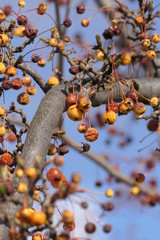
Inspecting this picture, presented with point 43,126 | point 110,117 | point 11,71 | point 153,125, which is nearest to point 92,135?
point 110,117

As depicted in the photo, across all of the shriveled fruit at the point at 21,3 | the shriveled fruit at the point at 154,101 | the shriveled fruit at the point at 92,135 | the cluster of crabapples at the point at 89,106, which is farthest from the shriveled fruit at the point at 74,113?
the shriveled fruit at the point at 21,3

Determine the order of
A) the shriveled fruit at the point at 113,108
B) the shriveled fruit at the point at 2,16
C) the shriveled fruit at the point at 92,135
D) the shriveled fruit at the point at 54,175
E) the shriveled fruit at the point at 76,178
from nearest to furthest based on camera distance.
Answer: the shriveled fruit at the point at 76,178
the shriveled fruit at the point at 54,175
the shriveled fruit at the point at 92,135
the shriveled fruit at the point at 113,108
the shriveled fruit at the point at 2,16

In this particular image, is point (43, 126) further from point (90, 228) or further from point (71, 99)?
point (90, 228)

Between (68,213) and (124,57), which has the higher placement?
(124,57)

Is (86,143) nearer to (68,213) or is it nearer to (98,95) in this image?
(98,95)

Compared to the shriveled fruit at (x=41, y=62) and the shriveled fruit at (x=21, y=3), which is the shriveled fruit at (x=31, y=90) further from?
the shriveled fruit at (x=21, y=3)

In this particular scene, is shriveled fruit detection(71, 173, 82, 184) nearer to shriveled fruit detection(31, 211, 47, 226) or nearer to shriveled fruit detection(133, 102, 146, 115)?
shriveled fruit detection(31, 211, 47, 226)

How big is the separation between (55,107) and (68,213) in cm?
85

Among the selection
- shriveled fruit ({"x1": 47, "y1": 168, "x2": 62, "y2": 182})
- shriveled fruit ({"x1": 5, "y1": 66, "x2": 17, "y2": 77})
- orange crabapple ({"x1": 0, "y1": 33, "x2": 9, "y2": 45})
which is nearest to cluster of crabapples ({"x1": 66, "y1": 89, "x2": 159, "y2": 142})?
shriveled fruit ({"x1": 47, "y1": 168, "x2": 62, "y2": 182})

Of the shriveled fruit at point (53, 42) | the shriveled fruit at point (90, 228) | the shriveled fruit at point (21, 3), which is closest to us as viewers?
the shriveled fruit at point (90, 228)

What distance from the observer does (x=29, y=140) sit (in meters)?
→ 2.05

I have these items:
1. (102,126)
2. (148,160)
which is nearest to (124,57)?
(102,126)

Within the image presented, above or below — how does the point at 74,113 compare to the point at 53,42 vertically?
below

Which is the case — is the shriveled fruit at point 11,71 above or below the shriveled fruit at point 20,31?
below
